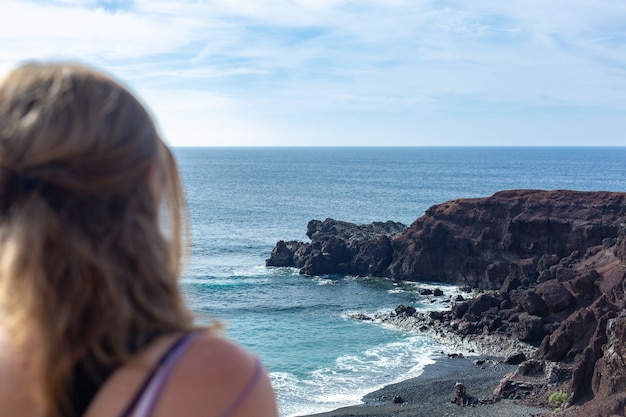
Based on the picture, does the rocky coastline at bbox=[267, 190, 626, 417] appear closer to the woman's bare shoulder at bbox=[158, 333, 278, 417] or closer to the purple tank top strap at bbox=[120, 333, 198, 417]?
the woman's bare shoulder at bbox=[158, 333, 278, 417]

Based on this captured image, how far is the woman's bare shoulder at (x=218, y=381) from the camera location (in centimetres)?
149

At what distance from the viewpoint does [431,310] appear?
4134cm

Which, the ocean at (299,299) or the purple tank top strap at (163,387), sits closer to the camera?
the purple tank top strap at (163,387)

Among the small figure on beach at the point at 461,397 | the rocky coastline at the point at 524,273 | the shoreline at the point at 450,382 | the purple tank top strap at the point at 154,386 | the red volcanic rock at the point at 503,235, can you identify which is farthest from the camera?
the red volcanic rock at the point at 503,235

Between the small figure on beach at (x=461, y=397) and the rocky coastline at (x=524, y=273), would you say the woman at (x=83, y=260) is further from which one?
the small figure on beach at (x=461, y=397)

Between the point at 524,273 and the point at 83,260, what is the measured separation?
1738 inches

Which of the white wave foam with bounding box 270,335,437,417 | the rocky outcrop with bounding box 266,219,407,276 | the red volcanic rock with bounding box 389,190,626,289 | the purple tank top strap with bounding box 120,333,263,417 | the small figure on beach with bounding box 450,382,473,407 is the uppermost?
the purple tank top strap with bounding box 120,333,263,417

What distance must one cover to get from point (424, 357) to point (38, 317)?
107ft

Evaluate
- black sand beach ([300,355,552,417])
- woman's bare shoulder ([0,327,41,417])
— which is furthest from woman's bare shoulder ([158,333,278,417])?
black sand beach ([300,355,552,417])

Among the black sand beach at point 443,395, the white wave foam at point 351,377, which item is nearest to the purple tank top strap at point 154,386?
the black sand beach at point 443,395

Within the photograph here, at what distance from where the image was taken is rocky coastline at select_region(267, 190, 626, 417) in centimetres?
2359

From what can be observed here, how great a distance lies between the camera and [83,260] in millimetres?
1627

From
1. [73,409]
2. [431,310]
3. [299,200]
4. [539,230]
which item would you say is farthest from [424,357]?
[299,200]

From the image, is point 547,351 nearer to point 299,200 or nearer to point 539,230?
point 539,230
